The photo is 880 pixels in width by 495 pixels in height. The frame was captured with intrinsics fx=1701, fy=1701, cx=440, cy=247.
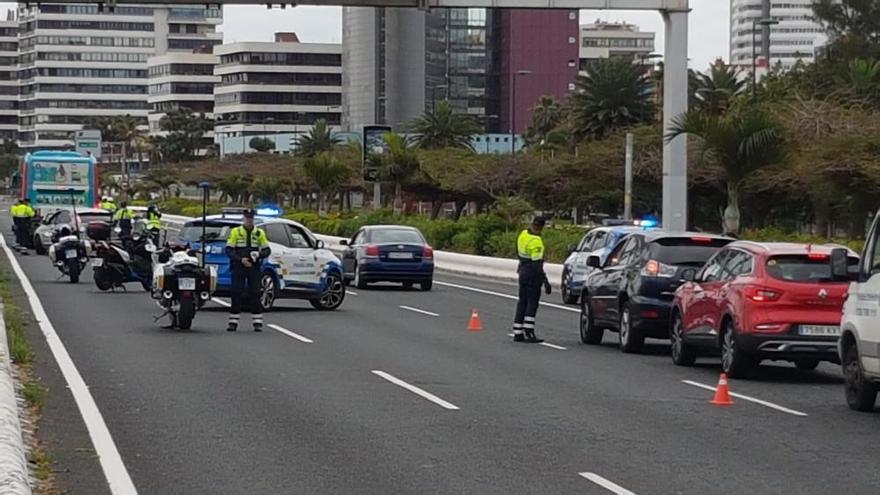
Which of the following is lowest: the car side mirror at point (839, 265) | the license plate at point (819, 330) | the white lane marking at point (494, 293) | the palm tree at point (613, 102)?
the white lane marking at point (494, 293)

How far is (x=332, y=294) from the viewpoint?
100 feet

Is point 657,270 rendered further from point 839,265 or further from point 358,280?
point 358,280

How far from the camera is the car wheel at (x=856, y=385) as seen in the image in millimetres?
15805

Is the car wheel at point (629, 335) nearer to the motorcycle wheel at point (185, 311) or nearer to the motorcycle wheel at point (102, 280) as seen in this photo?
the motorcycle wheel at point (185, 311)

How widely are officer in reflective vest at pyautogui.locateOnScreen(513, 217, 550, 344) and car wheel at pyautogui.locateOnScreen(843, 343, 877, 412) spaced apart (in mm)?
7989

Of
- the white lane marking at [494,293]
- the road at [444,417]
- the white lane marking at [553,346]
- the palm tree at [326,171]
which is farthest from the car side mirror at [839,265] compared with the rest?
the palm tree at [326,171]

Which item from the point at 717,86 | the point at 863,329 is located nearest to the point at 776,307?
the point at 863,329

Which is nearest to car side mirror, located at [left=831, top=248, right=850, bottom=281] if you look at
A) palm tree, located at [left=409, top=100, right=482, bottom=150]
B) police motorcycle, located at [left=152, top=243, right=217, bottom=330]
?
police motorcycle, located at [left=152, top=243, right=217, bottom=330]

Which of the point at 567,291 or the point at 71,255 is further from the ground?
the point at 71,255

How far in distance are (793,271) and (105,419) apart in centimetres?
832

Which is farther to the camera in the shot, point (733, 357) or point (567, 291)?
point (567, 291)

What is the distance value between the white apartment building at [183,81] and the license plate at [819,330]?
588 feet

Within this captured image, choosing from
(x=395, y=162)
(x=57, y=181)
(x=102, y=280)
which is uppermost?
(x=395, y=162)

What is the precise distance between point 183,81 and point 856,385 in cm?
18572
